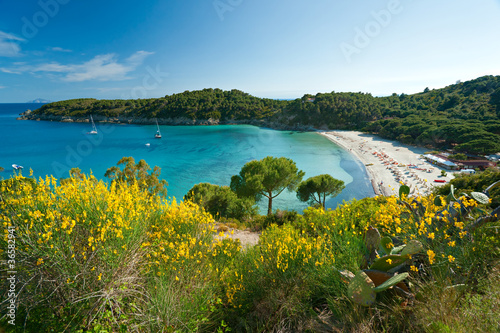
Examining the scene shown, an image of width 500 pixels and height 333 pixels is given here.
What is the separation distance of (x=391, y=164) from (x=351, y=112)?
5176cm

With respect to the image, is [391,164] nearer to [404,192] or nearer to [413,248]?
[404,192]

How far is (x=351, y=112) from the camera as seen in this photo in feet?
276

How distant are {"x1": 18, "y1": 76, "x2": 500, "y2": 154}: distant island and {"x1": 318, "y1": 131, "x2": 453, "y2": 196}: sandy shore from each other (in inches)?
268

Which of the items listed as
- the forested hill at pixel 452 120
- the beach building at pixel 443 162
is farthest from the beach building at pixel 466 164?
the forested hill at pixel 452 120

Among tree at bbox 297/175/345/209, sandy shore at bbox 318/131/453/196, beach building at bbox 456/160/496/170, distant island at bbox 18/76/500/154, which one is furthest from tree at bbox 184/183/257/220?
distant island at bbox 18/76/500/154

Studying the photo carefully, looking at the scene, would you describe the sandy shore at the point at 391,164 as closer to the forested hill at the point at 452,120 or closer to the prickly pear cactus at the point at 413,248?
the forested hill at the point at 452,120

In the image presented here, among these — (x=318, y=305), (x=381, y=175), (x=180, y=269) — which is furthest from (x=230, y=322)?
(x=381, y=175)

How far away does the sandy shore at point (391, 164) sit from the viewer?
2983cm

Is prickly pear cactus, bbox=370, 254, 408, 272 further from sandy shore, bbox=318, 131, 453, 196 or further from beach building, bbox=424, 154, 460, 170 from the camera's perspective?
beach building, bbox=424, 154, 460, 170

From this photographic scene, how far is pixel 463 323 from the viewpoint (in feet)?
6.90

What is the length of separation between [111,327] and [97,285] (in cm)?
64

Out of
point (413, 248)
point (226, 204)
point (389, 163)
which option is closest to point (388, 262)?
point (413, 248)

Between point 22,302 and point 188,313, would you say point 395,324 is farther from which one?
point 22,302

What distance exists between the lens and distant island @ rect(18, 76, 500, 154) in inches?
1939
